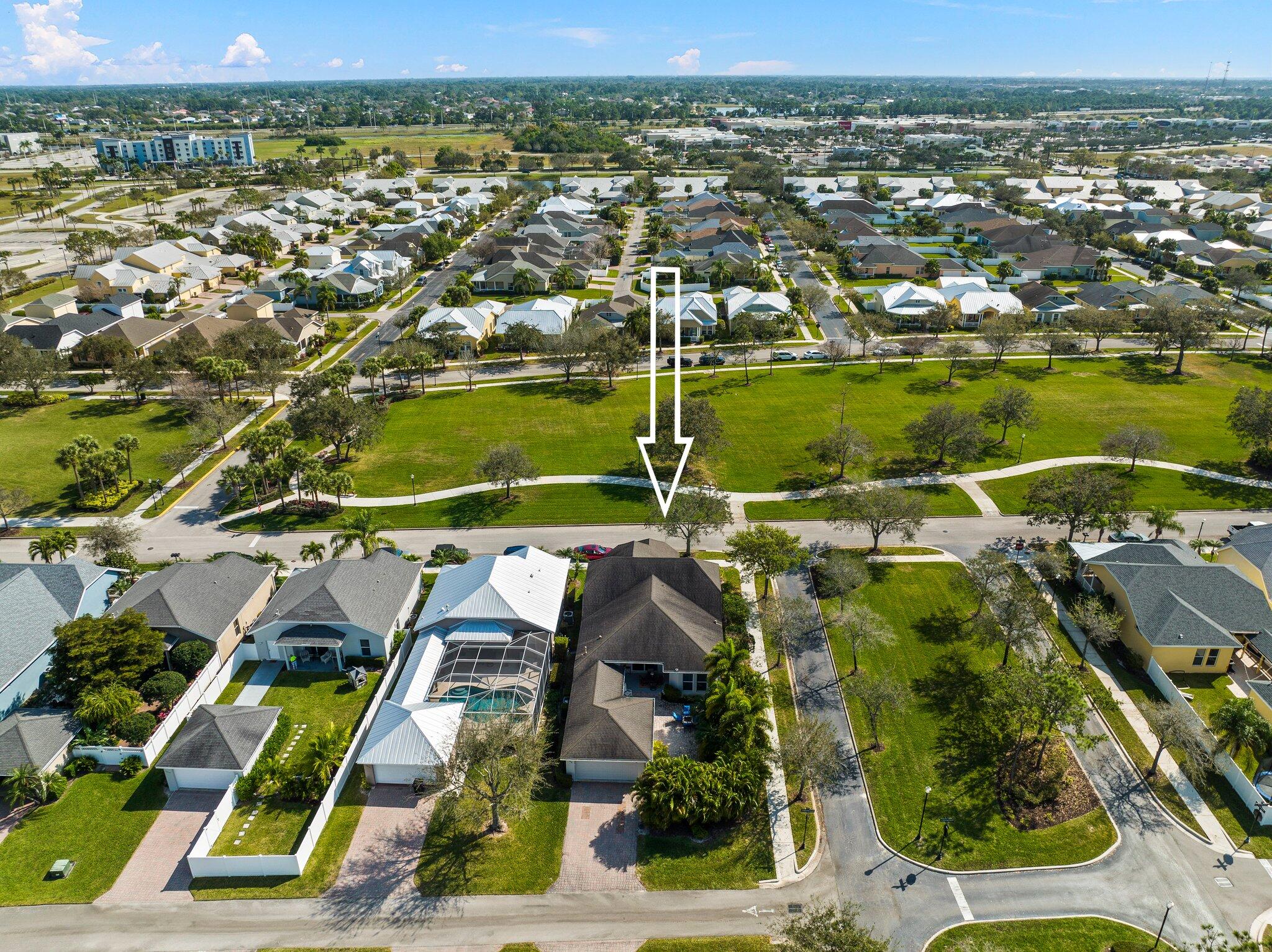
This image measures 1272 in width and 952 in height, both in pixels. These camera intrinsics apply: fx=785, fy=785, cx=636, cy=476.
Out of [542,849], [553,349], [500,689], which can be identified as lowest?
[542,849]

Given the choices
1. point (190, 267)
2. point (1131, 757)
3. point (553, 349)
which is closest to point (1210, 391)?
point (1131, 757)

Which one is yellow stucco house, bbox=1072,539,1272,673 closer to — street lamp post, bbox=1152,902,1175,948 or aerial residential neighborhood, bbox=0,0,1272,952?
aerial residential neighborhood, bbox=0,0,1272,952

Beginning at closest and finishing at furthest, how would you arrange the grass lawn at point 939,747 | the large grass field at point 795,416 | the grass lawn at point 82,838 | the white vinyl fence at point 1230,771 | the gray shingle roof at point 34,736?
the grass lawn at point 82,838 < the grass lawn at point 939,747 < the white vinyl fence at point 1230,771 < the gray shingle roof at point 34,736 < the large grass field at point 795,416

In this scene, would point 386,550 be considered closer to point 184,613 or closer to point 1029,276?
point 184,613

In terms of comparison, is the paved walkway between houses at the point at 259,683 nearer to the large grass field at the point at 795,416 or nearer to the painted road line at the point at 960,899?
the large grass field at the point at 795,416

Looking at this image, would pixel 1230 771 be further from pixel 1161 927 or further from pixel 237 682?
pixel 237 682

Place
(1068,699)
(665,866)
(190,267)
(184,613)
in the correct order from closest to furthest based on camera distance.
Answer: (665,866) → (1068,699) → (184,613) → (190,267)

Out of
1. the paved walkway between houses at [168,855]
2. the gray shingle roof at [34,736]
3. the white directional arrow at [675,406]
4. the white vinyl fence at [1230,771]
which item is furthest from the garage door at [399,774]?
the white vinyl fence at [1230,771]
